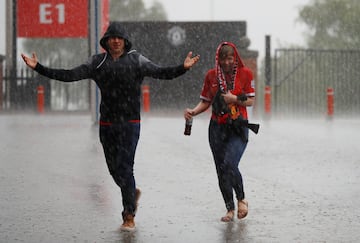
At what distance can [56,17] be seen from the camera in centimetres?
3372

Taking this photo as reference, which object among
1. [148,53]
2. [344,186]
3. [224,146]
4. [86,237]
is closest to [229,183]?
[224,146]

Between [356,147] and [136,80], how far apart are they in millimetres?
9435

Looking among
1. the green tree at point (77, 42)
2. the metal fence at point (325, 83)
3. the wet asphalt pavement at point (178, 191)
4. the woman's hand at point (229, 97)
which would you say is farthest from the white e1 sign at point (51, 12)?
the woman's hand at point (229, 97)

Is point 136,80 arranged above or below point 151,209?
above

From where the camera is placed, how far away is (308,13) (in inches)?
2010

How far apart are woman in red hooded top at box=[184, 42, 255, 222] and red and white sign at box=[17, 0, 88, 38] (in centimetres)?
2559

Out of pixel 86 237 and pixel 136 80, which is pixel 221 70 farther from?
pixel 86 237

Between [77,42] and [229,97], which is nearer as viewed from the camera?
[229,97]

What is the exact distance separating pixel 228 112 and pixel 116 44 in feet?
3.85

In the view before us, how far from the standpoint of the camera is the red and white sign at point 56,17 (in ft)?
111

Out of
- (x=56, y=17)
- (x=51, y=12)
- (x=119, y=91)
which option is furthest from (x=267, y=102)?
(x=119, y=91)

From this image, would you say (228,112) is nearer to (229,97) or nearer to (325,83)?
(229,97)

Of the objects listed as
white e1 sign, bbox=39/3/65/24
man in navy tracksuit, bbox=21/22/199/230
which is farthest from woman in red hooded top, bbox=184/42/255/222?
white e1 sign, bbox=39/3/65/24

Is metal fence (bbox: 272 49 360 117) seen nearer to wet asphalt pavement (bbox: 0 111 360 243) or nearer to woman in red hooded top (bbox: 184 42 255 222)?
wet asphalt pavement (bbox: 0 111 360 243)
